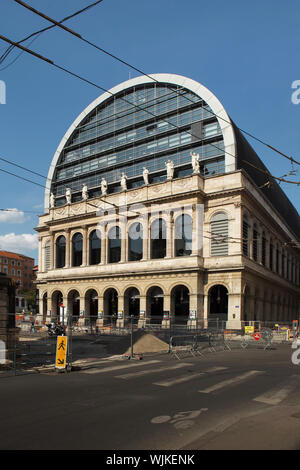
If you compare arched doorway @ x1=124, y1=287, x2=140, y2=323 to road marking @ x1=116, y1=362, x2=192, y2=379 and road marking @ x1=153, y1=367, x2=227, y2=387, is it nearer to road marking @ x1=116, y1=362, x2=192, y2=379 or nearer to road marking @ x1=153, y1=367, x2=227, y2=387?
road marking @ x1=116, y1=362, x2=192, y2=379

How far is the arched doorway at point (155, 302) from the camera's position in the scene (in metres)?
43.9

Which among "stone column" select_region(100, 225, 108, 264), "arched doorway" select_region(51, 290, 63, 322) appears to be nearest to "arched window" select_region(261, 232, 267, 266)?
"stone column" select_region(100, 225, 108, 264)

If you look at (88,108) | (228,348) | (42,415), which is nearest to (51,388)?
(42,415)

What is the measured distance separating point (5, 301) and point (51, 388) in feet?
18.0

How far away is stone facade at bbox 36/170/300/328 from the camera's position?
39812 mm

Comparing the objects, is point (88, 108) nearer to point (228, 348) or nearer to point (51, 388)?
point (228, 348)

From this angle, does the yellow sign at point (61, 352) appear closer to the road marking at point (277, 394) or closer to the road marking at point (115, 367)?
the road marking at point (115, 367)

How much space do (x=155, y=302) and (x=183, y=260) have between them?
7550 millimetres

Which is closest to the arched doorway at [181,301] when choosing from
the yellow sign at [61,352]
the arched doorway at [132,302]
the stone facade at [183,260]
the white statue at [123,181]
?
the stone facade at [183,260]

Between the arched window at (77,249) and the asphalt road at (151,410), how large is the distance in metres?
39.0

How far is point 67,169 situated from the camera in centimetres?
6091

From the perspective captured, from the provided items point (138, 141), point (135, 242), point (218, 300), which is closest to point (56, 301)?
point (135, 242)

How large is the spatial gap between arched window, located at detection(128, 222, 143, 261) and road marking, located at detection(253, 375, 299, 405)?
33845 millimetres
